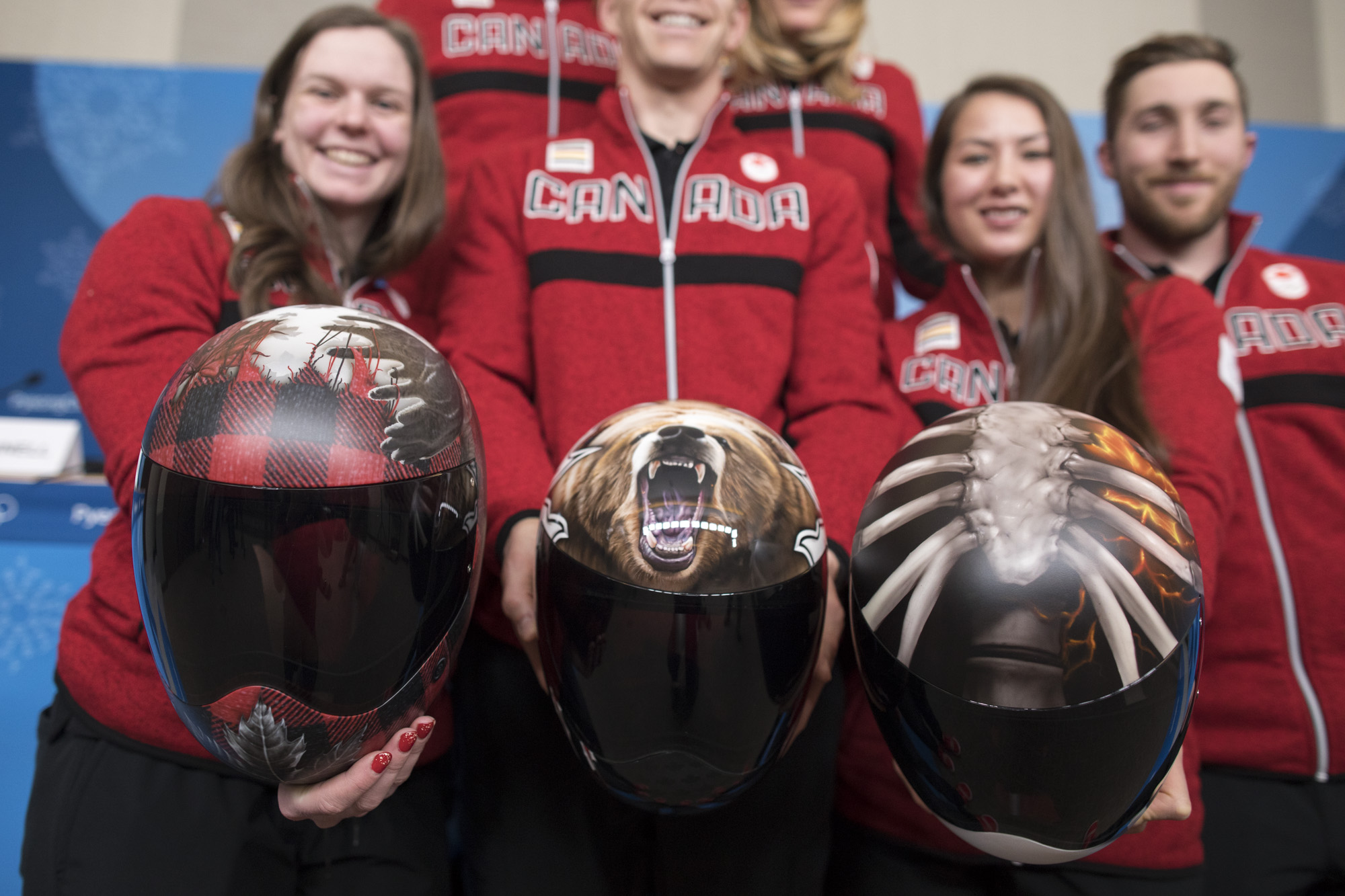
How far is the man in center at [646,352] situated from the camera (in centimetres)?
111

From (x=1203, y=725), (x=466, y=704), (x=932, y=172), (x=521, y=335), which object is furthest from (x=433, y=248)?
(x=1203, y=725)

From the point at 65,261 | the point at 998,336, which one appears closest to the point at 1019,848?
the point at 998,336

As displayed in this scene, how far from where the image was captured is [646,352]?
1.32 m

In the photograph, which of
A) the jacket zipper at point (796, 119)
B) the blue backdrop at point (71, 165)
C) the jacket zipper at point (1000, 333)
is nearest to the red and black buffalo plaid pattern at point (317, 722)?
the jacket zipper at point (1000, 333)

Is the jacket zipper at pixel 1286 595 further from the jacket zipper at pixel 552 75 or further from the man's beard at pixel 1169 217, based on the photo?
the jacket zipper at pixel 552 75

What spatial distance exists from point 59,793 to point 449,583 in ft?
2.06

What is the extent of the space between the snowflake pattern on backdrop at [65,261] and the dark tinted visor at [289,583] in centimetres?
255

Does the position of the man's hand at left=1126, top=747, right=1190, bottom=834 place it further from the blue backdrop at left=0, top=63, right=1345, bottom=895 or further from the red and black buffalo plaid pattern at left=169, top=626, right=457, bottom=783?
the blue backdrop at left=0, top=63, right=1345, bottom=895

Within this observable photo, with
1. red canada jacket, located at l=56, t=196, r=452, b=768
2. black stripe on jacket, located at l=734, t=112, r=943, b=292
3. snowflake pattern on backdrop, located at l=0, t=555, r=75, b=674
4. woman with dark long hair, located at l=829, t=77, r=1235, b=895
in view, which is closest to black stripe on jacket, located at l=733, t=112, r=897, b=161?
black stripe on jacket, located at l=734, t=112, r=943, b=292

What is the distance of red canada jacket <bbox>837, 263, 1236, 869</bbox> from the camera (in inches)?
48.1

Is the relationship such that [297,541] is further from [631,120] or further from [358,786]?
[631,120]

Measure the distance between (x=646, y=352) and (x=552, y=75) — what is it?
3.27 feet

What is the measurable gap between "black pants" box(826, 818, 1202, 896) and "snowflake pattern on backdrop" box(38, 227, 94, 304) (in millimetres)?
2952

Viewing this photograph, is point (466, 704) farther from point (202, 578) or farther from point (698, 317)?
point (698, 317)
